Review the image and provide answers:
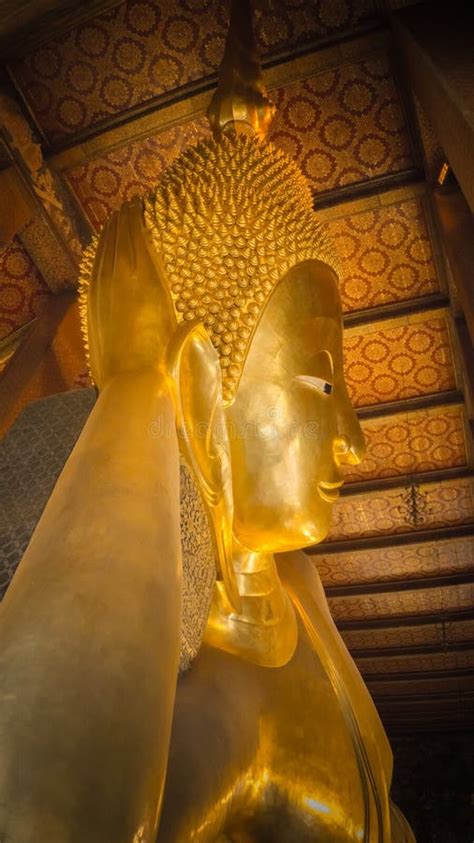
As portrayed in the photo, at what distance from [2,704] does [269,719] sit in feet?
→ 2.77

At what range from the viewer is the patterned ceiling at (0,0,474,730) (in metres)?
2.66

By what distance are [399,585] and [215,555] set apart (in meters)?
4.16

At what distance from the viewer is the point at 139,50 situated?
2748mm

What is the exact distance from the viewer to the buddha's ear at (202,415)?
1.12 m

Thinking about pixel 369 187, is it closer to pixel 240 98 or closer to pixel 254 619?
pixel 240 98

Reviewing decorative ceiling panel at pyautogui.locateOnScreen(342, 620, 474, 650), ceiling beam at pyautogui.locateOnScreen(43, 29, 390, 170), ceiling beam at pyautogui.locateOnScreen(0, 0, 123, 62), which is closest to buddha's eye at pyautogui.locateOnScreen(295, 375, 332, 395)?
ceiling beam at pyautogui.locateOnScreen(43, 29, 390, 170)

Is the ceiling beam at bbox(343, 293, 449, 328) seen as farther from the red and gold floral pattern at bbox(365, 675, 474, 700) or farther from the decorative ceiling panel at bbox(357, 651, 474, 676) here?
the red and gold floral pattern at bbox(365, 675, 474, 700)

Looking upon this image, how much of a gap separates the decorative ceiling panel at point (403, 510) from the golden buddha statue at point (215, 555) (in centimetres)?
274

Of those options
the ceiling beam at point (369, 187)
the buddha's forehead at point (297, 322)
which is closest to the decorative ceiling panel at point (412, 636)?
the ceiling beam at point (369, 187)

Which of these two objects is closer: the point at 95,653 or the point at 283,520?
the point at 95,653

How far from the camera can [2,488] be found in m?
1.26

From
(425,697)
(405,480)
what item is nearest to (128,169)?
(405,480)

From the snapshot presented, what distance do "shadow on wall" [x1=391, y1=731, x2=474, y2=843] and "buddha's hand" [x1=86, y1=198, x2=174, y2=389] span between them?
5.69 m

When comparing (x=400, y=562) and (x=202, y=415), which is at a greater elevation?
(x=202, y=415)
